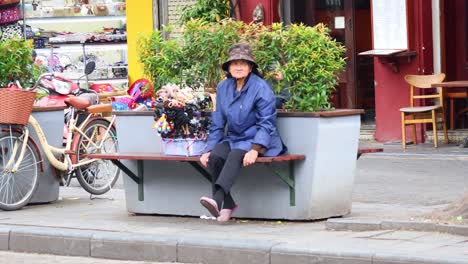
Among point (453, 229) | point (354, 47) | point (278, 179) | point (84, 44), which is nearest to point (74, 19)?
point (84, 44)

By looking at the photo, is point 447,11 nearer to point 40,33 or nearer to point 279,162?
point 40,33

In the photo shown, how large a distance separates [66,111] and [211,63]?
2.80 m

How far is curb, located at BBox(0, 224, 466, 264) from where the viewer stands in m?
8.67

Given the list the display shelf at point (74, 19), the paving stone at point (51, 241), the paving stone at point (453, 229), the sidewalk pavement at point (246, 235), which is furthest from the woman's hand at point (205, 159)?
the display shelf at point (74, 19)

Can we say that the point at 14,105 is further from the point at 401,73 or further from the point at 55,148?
the point at 401,73

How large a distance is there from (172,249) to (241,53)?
72.7 inches

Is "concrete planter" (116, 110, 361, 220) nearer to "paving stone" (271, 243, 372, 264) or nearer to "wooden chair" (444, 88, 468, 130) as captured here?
"paving stone" (271, 243, 372, 264)

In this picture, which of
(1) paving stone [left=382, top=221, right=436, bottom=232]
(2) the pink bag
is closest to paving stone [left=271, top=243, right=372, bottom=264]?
(1) paving stone [left=382, top=221, right=436, bottom=232]

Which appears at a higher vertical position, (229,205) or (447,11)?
(447,11)

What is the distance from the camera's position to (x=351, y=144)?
10727mm

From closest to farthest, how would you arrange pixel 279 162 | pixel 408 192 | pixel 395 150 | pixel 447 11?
pixel 279 162 → pixel 408 192 → pixel 395 150 → pixel 447 11

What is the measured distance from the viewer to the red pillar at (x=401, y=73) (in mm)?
18250

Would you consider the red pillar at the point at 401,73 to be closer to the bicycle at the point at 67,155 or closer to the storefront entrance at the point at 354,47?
the storefront entrance at the point at 354,47

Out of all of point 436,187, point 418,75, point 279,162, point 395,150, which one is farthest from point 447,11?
point 279,162
